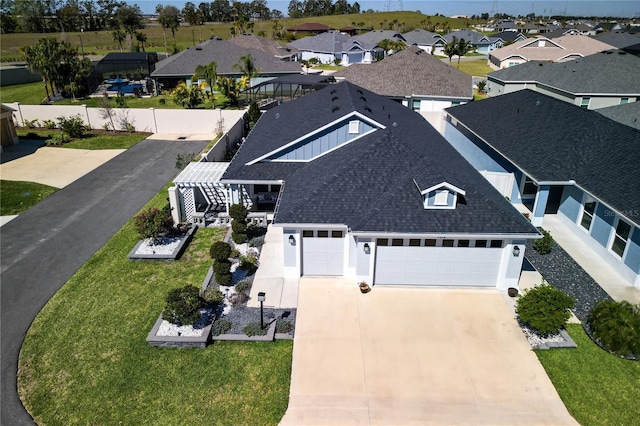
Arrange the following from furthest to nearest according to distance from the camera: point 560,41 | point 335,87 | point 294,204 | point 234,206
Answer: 1. point 560,41
2. point 335,87
3. point 234,206
4. point 294,204

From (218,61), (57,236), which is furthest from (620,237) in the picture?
(218,61)

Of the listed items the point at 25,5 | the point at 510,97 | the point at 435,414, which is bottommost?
the point at 435,414

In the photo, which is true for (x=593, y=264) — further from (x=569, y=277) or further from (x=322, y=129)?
(x=322, y=129)

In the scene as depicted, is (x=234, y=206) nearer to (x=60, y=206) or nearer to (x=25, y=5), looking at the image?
(x=60, y=206)

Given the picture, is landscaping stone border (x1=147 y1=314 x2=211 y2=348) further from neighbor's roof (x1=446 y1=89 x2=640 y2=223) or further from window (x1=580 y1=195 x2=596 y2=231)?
window (x1=580 y1=195 x2=596 y2=231)

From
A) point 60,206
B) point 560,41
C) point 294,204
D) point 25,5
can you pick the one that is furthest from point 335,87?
point 25,5

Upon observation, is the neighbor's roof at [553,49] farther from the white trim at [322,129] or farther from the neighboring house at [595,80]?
the white trim at [322,129]

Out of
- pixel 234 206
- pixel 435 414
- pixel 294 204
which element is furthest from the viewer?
pixel 234 206
